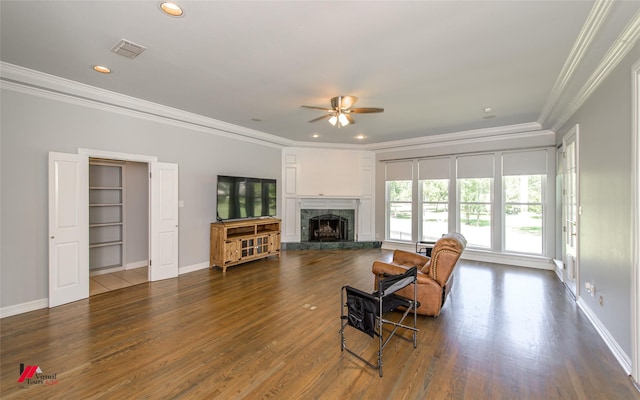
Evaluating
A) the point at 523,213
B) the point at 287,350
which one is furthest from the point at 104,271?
the point at 523,213

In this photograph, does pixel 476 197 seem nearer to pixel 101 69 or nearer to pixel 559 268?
pixel 559 268

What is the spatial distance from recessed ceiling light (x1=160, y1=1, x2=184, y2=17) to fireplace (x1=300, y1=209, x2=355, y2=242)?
5701mm

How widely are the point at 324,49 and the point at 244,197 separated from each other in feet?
12.8

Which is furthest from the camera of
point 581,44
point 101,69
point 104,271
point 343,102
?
point 104,271

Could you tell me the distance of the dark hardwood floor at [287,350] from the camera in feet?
6.84

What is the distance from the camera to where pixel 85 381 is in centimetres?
217

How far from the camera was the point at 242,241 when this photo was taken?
18.3 feet

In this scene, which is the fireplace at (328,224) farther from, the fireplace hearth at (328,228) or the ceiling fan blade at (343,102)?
the ceiling fan blade at (343,102)

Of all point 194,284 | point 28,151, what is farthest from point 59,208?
point 194,284

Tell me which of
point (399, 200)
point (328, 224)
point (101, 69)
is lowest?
point (328, 224)

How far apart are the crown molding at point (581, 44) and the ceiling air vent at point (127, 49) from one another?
13.3 ft

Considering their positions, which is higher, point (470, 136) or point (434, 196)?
point (470, 136)

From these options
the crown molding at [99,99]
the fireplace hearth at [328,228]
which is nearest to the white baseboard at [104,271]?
the crown molding at [99,99]

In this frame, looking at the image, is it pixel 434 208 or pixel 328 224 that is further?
pixel 328 224
